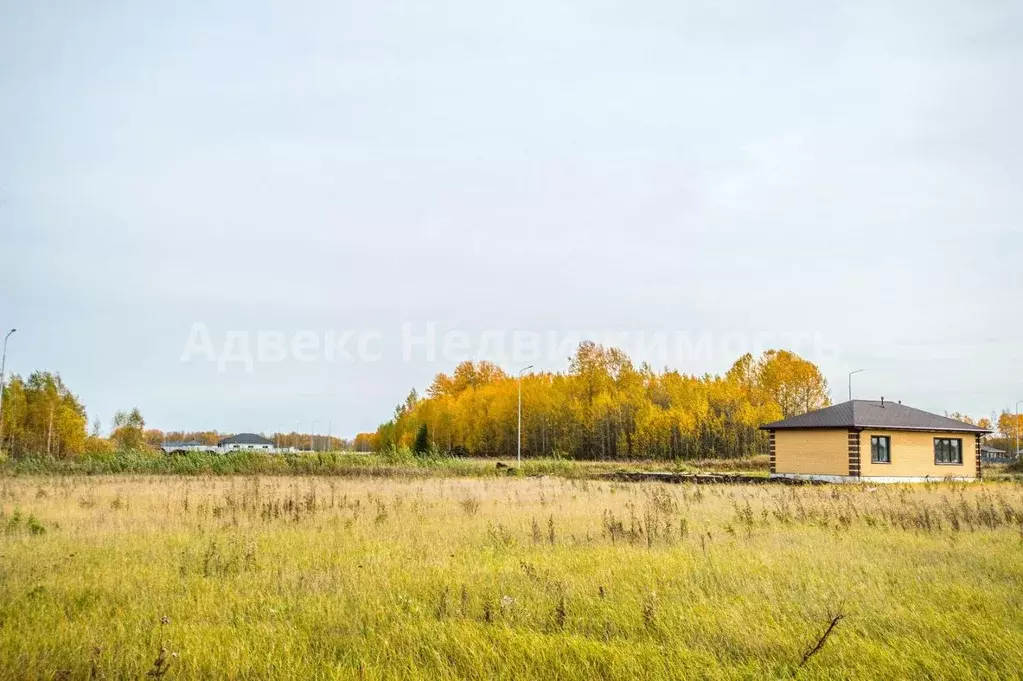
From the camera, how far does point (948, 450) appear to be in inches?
1463

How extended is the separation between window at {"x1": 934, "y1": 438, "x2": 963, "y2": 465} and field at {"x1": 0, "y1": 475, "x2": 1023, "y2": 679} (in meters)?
24.8

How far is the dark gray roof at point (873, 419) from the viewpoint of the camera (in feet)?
112

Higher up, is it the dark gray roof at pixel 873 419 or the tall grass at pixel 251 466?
the dark gray roof at pixel 873 419

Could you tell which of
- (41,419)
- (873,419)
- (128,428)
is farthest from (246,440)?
(873,419)

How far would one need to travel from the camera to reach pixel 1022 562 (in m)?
9.50

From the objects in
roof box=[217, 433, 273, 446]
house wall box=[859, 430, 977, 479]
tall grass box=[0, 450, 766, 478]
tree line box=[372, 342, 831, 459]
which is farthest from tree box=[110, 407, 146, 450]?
house wall box=[859, 430, 977, 479]

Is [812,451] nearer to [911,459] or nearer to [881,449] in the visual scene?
[881,449]

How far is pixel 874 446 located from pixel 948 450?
5.52m

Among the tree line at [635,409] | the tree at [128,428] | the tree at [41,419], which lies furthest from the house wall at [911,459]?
the tree at [128,428]

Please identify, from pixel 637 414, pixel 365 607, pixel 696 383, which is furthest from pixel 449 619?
pixel 696 383

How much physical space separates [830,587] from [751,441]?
64448 mm

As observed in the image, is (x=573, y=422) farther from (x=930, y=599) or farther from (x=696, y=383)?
(x=930, y=599)

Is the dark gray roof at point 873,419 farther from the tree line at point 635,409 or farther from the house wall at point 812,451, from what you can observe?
the tree line at point 635,409

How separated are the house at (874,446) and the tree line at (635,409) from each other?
26774 millimetres
